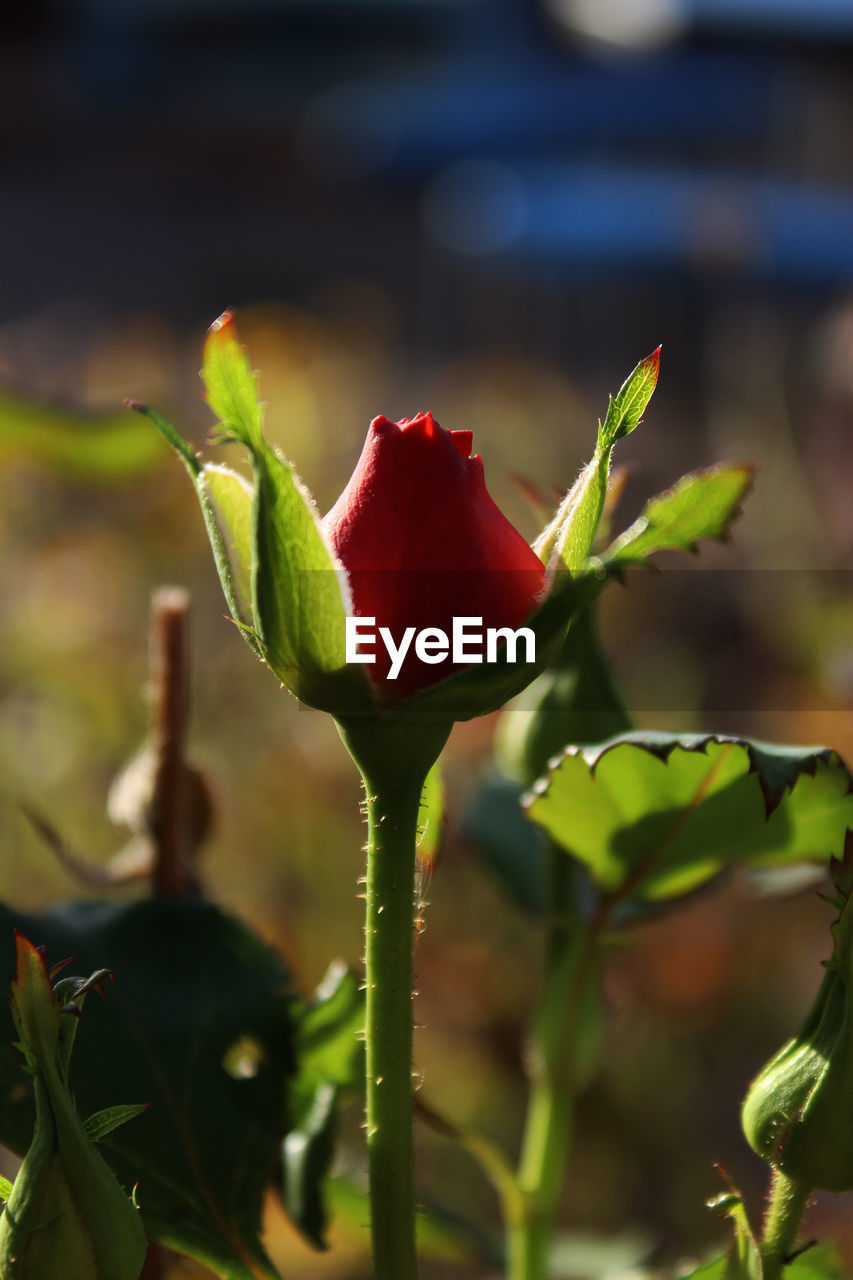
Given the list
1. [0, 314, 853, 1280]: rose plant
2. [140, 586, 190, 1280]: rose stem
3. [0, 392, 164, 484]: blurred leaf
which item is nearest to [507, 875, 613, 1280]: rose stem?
[0, 314, 853, 1280]: rose plant

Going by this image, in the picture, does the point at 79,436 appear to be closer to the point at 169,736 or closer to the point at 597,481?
the point at 169,736

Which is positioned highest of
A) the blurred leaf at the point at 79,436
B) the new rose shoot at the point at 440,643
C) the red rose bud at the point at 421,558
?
the blurred leaf at the point at 79,436

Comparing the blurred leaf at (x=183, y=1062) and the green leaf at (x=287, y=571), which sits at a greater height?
the green leaf at (x=287, y=571)

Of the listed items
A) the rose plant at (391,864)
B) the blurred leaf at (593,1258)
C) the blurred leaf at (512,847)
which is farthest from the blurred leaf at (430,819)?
the blurred leaf at (593,1258)

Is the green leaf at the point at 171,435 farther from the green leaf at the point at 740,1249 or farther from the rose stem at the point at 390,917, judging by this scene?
the green leaf at the point at 740,1249

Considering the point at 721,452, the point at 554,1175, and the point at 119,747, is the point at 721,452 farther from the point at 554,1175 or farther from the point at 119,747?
the point at 554,1175

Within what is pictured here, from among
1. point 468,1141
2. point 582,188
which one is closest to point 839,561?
point 468,1141

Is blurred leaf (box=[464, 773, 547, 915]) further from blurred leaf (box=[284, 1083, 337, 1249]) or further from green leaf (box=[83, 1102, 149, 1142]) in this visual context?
green leaf (box=[83, 1102, 149, 1142])
